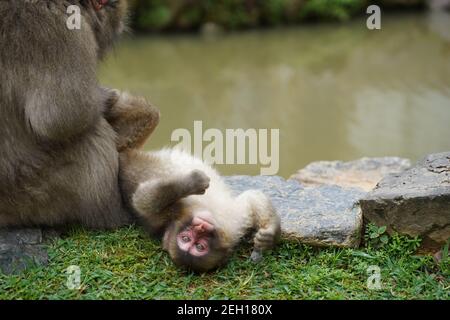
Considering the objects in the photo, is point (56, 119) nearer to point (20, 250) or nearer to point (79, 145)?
point (79, 145)

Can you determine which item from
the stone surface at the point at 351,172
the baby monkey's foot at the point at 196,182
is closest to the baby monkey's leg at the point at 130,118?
the baby monkey's foot at the point at 196,182

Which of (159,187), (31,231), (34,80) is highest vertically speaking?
(34,80)

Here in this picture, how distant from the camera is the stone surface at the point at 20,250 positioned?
158 inches

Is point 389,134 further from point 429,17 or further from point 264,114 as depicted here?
point 429,17

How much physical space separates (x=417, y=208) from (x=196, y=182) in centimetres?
132

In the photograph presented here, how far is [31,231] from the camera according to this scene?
13.9 ft

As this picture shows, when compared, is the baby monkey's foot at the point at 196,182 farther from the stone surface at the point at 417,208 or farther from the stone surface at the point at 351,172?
the stone surface at the point at 351,172

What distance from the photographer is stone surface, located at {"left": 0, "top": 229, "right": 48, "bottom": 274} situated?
402cm

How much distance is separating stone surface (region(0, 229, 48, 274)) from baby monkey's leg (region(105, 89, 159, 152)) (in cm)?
79

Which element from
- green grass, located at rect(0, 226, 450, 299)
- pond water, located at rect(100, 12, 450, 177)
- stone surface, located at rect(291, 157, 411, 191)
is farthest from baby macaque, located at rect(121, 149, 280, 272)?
pond water, located at rect(100, 12, 450, 177)

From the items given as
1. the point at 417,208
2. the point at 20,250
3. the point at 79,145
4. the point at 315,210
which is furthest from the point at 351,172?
the point at 20,250
